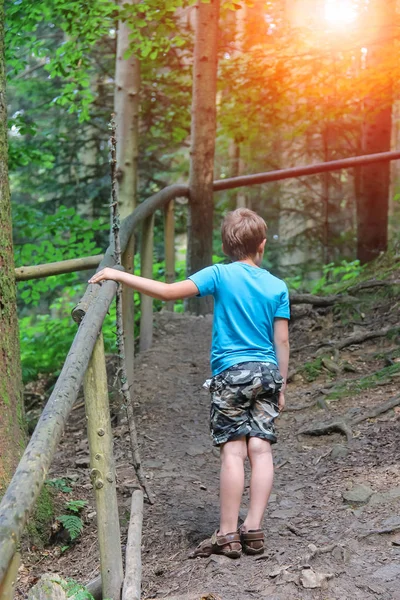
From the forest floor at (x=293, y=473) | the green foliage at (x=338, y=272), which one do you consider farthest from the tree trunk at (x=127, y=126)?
the forest floor at (x=293, y=473)

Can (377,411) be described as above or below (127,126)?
below

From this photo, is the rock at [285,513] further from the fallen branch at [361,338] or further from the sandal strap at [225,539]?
the fallen branch at [361,338]

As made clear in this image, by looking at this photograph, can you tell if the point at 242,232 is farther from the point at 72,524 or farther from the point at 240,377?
the point at 72,524

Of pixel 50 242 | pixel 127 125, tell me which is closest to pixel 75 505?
pixel 50 242

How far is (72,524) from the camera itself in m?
3.63

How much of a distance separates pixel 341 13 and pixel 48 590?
31.0 feet

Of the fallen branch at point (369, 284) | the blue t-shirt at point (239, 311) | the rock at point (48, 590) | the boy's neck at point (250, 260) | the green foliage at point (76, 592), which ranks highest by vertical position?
the boy's neck at point (250, 260)

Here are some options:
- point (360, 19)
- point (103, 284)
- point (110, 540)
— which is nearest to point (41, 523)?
point (110, 540)

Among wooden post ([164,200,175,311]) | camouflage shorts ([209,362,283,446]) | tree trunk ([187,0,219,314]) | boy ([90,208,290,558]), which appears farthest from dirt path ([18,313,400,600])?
tree trunk ([187,0,219,314])

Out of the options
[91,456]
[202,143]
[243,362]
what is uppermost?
[202,143]

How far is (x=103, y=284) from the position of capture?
3.11 meters

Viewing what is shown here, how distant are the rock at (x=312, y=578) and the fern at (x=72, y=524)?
1379 millimetres

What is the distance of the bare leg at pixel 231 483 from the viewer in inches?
122

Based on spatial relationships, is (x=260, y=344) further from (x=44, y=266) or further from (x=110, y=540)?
(x=44, y=266)
